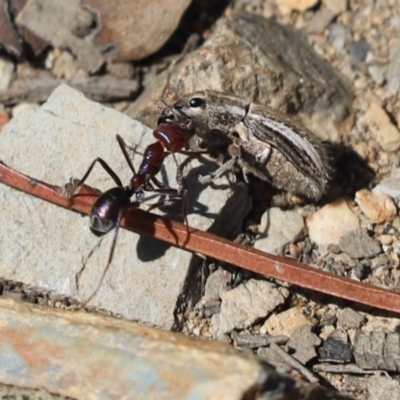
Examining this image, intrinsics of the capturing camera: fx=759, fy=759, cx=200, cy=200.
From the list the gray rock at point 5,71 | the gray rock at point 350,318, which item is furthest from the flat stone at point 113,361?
the gray rock at point 5,71

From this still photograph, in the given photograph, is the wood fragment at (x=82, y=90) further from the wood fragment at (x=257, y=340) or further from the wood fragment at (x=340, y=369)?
the wood fragment at (x=340, y=369)

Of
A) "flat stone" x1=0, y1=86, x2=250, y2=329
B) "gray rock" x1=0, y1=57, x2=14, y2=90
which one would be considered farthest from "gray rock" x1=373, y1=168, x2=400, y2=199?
"gray rock" x1=0, y1=57, x2=14, y2=90

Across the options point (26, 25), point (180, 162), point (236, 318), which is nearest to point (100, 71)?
point (26, 25)

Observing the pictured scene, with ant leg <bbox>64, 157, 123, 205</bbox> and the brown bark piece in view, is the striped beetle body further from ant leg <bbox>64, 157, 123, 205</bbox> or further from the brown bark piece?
the brown bark piece

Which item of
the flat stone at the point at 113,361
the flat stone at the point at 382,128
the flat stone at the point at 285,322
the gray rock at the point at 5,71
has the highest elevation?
the flat stone at the point at 382,128

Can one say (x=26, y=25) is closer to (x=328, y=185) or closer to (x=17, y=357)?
(x=328, y=185)
